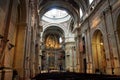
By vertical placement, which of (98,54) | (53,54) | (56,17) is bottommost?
(98,54)

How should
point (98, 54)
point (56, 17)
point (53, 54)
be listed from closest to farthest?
point (98, 54)
point (56, 17)
point (53, 54)

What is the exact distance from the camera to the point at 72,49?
30766 mm

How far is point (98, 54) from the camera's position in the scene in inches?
602

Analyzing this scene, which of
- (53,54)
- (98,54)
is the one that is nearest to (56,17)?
(53,54)

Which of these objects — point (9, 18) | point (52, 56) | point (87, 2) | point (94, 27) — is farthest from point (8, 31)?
point (52, 56)

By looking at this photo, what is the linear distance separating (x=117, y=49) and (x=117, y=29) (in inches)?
64.8

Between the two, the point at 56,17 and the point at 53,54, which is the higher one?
the point at 56,17

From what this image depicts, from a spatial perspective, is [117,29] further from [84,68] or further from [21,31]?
[84,68]

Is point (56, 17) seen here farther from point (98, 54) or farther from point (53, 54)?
point (98, 54)

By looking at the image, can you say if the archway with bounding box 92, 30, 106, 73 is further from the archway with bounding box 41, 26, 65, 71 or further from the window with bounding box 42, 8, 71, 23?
the archway with bounding box 41, 26, 65, 71

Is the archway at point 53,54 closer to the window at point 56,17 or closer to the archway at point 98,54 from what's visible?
the window at point 56,17

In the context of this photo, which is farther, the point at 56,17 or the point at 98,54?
the point at 56,17

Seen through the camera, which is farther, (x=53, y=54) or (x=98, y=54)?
(x=53, y=54)

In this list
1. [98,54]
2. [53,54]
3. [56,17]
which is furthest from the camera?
[53,54]
